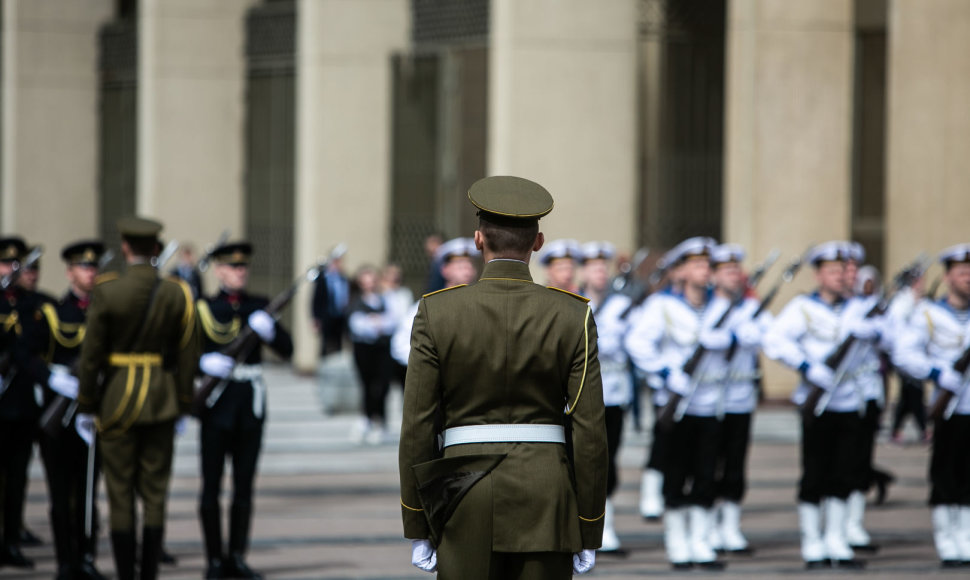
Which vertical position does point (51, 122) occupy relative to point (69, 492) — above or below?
above

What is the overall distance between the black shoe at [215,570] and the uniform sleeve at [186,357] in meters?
1.26

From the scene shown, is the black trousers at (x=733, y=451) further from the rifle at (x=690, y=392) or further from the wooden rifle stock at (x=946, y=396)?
the wooden rifle stock at (x=946, y=396)

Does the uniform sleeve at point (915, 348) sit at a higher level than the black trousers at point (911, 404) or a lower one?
higher

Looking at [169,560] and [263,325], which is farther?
[169,560]

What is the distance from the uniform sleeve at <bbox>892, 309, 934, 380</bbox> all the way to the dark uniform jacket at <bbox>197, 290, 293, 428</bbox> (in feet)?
12.8

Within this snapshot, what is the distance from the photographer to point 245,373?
845 cm

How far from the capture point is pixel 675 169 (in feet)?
62.7

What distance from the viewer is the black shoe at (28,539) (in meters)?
9.83

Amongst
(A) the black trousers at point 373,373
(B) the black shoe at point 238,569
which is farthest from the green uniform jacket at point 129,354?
(A) the black trousers at point 373,373

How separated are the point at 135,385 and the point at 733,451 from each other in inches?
158

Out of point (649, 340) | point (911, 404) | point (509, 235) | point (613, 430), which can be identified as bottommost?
point (911, 404)

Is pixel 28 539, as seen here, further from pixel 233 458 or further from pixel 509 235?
pixel 509 235

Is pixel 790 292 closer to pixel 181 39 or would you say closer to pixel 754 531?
pixel 754 531

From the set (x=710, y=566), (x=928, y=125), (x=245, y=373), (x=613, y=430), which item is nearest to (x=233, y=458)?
(x=245, y=373)
